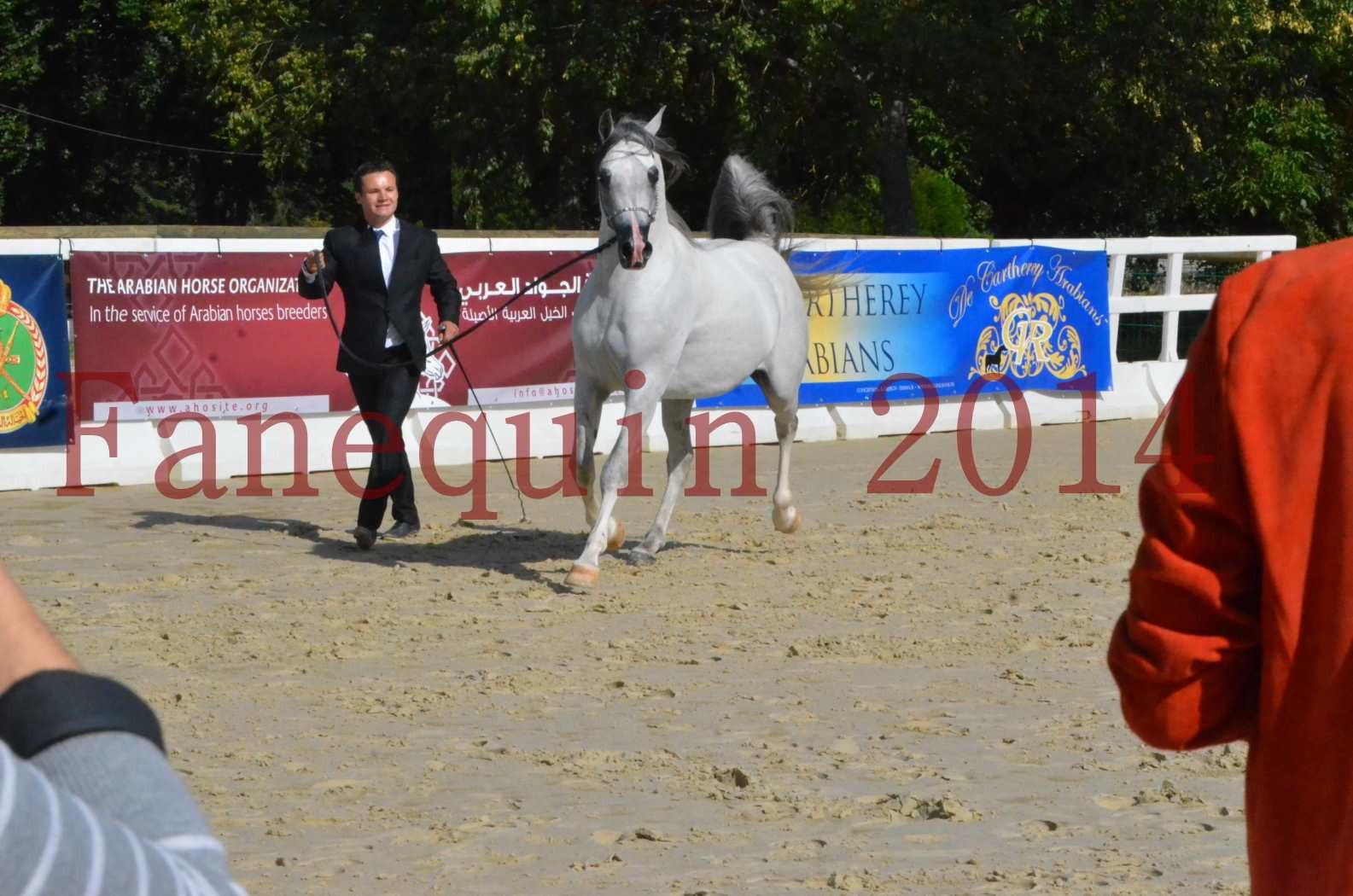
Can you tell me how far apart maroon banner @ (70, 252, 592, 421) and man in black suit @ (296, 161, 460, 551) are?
2.85 m

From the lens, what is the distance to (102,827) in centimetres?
93

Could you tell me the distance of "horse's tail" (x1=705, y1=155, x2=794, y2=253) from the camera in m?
10.3

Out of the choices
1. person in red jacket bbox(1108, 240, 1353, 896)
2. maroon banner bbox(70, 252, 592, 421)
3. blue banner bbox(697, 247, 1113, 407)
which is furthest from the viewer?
blue banner bbox(697, 247, 1113, 407)

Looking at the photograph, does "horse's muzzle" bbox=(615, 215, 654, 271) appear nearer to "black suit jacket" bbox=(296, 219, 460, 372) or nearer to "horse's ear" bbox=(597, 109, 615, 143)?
"horse's ear" bbox=(597, 109, 615, 143)

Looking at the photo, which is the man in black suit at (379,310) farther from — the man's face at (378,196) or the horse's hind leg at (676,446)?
the horse's hind leg at (676,446)

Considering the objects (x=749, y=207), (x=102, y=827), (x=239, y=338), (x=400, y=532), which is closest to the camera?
(x=102, y=827)

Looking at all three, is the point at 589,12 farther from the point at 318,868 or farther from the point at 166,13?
the point at 318,868

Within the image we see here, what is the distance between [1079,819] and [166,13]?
111ft

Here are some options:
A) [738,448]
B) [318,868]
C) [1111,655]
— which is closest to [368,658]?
[318,868]

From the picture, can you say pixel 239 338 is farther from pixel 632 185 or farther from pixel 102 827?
pixel 102 827

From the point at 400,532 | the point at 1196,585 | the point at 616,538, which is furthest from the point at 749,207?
the point at 1196,585

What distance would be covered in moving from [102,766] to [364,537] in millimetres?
8230

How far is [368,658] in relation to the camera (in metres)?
6.67

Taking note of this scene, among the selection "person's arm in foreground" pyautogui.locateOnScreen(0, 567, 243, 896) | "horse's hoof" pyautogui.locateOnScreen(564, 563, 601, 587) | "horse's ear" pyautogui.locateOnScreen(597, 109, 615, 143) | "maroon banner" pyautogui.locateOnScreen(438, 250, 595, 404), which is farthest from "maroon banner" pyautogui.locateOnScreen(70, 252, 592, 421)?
"person's arm in foreground" pyautogui.locateOnScreen(0, 567, 243, 896)
